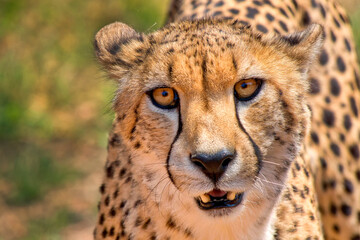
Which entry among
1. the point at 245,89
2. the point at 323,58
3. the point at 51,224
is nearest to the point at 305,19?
the point at 323,58

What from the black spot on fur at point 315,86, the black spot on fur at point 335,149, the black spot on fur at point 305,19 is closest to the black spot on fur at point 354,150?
the black spot on fur at point 335,149

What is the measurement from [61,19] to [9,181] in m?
1.50

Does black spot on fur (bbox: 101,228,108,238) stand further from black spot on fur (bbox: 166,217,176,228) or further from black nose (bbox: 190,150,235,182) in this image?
black nose (bbox: 190,150,235,182)

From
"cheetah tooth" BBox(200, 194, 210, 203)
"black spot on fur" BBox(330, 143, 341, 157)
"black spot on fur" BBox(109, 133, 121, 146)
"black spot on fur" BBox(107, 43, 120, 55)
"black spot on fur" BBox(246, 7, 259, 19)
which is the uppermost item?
"black spot on fur" BBox(246, 7, 259, 19)

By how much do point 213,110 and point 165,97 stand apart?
0.59 ft

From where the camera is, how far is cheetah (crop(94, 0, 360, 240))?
7.00 ft

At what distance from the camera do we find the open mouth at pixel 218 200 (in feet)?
7.23

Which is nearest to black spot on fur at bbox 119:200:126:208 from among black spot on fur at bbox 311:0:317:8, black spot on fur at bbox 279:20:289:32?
black spot on fur at bbox 279:20:289:32

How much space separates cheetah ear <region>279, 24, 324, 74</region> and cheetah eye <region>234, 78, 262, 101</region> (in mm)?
273

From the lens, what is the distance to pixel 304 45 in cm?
248

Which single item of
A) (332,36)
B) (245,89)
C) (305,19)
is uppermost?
(305,19)

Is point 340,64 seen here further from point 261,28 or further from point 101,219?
point 101,219

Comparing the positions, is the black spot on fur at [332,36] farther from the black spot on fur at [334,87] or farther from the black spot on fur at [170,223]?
the black spot on fur at [170,223]

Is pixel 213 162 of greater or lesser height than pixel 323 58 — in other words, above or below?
below
